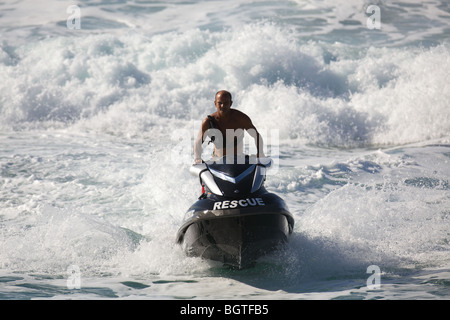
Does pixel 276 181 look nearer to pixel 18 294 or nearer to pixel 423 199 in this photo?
pixel 423 199

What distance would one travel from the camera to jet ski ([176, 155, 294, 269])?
5.84 m

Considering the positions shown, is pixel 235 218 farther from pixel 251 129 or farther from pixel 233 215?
pixel 251 129

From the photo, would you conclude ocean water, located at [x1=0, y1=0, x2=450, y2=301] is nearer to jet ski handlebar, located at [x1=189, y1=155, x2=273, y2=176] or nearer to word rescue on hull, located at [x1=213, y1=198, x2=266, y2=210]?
word rescue on hull, located at [x1=213, y1=198, x2=266, y2=210]

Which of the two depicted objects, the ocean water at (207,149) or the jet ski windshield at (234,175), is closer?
the jet ski windshield at (234,175)

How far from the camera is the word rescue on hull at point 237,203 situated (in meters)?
5.85

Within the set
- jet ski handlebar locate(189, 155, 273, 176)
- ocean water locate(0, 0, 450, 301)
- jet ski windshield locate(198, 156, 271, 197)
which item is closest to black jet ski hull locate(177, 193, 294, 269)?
jet ski windshield locate(198, 156, 271, 197)

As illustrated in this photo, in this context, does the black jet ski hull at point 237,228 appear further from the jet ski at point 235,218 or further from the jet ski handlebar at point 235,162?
the jet ski handlebar at point 235,162

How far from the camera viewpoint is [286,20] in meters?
23.7

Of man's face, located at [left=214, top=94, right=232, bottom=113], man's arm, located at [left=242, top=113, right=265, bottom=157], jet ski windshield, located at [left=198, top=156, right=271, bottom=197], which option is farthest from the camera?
man's arm, located at [left=242, top=113, right=265, bottom=157]

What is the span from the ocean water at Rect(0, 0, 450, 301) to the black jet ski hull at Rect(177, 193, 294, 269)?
0.88ft

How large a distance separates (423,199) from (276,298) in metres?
4.72

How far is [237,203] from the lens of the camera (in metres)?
5.87

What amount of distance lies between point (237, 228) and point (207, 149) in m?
7.04

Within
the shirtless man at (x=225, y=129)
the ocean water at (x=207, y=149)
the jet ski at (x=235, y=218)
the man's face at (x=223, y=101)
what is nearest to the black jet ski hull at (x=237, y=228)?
the jet ski at (x=235, y=218)
